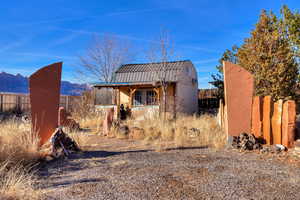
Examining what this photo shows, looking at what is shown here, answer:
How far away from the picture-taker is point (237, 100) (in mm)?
5547

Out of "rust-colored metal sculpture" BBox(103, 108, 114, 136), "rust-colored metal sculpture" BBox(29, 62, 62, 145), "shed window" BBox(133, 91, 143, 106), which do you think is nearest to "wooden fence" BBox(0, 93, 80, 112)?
"shed window" BBox(133, 91, 143, 106)

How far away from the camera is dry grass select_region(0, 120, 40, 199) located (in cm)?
252

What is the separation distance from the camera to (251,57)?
9.37 metres

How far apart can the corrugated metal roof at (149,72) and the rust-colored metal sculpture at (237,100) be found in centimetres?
836

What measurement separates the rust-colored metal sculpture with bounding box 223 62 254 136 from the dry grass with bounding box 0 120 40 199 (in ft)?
14.7

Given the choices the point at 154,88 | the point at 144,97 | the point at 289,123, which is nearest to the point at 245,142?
the point at 289,123

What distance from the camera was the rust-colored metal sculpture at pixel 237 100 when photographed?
5520 mm

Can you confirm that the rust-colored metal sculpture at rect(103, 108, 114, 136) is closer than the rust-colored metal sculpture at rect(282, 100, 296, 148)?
No

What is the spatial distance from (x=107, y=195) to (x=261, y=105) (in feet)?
14.7

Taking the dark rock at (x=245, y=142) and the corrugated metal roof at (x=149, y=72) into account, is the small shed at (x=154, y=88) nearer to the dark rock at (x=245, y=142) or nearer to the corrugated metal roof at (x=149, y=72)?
the corrugated metal roof at (x=149, y=72)

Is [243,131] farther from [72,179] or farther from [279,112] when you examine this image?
[72,179]

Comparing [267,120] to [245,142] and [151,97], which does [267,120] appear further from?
[151,97]

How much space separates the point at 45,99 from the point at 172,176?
3.66 meters

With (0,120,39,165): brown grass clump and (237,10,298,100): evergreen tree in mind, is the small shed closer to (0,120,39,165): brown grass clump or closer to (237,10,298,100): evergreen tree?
(237,10,298,100): evergreen tree
